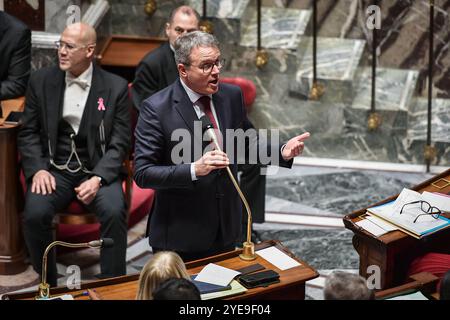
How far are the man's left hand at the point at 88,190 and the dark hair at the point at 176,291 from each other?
84.7 inches

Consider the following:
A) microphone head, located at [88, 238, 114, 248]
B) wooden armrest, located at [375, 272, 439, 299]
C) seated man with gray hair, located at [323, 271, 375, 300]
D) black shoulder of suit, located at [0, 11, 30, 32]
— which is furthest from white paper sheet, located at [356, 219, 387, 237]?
black shoulder of suit, located at [0, 11, 30, 32]

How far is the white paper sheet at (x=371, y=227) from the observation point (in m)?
4.09

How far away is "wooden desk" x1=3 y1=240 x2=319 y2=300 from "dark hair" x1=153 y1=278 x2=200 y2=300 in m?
0.58

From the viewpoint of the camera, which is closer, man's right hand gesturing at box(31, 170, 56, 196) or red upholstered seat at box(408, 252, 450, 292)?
red upholstered seat at box(408, 252, 450, 292)

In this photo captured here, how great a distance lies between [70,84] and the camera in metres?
5.21

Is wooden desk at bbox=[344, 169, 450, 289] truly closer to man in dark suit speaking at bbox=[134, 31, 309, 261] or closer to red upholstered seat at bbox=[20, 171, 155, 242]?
man in dark suit speaking at bbox=[134, 31, 309, 261]

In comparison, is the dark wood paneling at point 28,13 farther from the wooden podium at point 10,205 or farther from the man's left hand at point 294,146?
the man's left hand at point 294,146

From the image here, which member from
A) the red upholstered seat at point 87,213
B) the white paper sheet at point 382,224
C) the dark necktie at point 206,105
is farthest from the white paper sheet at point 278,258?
the red upholstered seat at point 87,213

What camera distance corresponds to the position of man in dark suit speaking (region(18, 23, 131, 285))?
501 cm

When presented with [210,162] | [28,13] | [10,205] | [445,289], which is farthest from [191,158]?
[28,13]

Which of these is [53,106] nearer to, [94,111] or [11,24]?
[94,111]

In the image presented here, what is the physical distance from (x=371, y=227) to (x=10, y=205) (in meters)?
2.25

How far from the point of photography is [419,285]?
3727 millimetres
